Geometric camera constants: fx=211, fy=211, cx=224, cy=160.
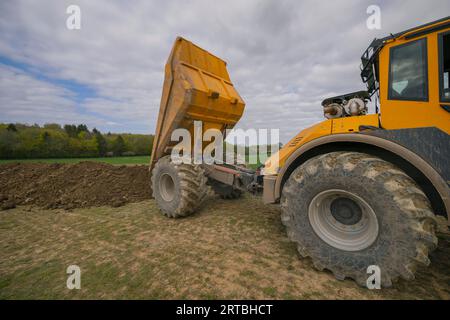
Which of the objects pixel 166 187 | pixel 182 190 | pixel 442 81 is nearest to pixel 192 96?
pixel 182 190

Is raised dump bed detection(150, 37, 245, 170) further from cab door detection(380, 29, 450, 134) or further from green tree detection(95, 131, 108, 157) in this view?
green tree detection(95, 131, 108, 157)

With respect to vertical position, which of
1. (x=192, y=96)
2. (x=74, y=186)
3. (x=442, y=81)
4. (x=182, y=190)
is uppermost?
(x=192, y=96)

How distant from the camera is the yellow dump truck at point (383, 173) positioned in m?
2.10

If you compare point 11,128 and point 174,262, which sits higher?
point 11,128

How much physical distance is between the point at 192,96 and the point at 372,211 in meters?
3.63

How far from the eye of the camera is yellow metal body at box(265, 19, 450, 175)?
223cm

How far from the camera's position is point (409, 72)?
7.91ft

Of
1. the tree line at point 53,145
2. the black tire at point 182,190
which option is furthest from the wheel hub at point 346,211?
the tree line at point 53,145

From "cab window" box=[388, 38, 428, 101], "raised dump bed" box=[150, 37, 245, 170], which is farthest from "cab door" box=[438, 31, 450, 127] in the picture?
"raised dump bed" box=[150, 37, 245, 170]

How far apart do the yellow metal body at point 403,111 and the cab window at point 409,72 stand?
0.04 m

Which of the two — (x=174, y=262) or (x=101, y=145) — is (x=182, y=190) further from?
(x=101, y=145)

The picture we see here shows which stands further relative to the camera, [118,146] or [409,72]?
[118,146]
